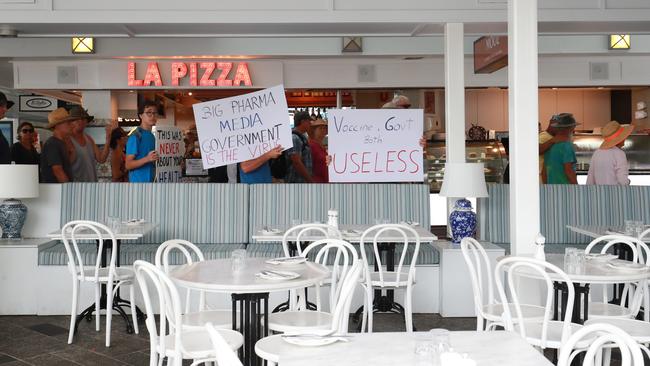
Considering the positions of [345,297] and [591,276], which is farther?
[591,276]

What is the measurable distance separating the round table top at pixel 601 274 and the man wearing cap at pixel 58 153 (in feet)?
16.8

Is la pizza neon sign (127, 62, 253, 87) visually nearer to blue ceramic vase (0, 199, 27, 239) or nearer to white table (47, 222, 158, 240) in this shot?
blue ceramic vase (0, 199, 27, 239)

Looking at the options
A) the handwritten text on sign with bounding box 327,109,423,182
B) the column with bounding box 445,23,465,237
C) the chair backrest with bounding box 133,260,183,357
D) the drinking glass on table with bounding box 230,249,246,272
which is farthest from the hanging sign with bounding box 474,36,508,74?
the chair backrest with bounding box 133,260,183,357

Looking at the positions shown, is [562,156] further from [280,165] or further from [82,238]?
[82,238]

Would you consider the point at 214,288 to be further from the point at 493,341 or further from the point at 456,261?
the point at 456,261

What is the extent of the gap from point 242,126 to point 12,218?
2299mm


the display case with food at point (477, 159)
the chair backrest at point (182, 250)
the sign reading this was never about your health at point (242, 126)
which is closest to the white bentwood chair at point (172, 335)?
the chair backrest at point (182, 250)

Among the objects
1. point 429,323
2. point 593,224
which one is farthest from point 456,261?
point 593,224

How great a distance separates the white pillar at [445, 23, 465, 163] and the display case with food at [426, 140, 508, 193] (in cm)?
264

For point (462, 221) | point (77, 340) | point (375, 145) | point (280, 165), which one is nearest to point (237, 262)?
point (77, 340)

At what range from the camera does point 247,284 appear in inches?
147

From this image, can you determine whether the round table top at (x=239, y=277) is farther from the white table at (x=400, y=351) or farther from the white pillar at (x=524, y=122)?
the white pillar at (x=524, y=122)

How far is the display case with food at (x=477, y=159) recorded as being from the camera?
9.83 m

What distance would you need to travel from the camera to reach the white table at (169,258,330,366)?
12.2ft
